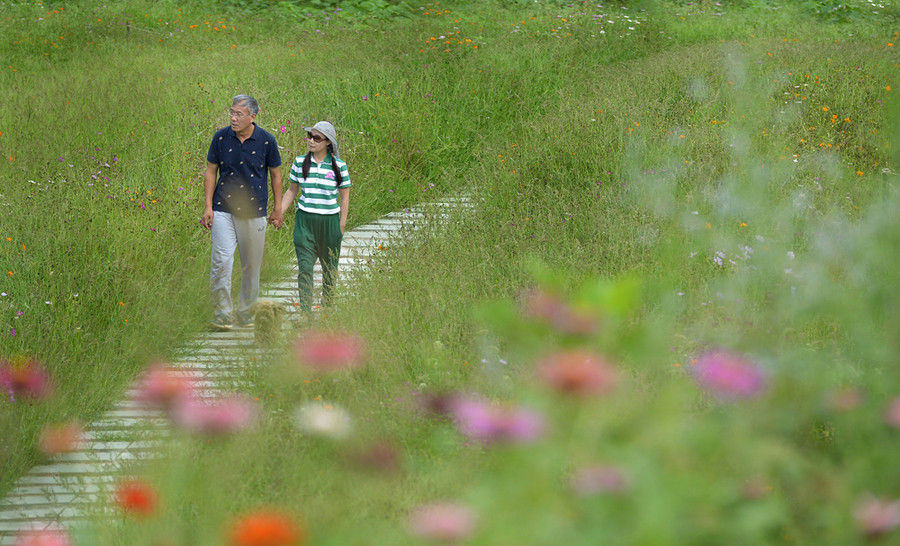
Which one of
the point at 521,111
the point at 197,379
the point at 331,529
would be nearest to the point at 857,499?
the point at 331,529

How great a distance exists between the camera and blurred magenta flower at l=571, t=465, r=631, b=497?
1.81 meters

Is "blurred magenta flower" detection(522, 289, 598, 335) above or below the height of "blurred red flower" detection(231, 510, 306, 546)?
above

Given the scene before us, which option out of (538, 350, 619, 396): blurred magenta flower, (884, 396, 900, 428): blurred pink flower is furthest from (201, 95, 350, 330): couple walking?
(538, 350, 619, 396): blurred magenta flower

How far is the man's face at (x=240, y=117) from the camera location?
21.4 feet

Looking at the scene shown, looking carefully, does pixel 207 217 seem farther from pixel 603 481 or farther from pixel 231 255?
pixel 603 481

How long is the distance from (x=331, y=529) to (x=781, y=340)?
A: 212 cm

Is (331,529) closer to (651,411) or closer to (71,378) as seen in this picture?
(651,411)

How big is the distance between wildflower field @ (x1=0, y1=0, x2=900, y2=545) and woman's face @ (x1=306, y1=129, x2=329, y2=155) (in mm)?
934

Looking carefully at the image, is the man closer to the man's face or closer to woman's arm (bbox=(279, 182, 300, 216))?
the man's face

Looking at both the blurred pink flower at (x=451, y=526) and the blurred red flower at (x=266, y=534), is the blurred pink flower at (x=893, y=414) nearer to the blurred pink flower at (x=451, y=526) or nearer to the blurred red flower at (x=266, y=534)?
the blurred pink flower at (x=451, y=526)

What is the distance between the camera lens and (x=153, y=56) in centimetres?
1380

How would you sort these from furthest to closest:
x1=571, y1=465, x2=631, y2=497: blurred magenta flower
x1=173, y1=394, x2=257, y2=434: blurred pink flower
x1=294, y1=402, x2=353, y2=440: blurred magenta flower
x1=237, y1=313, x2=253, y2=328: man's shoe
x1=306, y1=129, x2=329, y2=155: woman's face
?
x1=237, y1=313, x2=253, y2=328: man's shoe
x1=306, y1=129, x2=329, y2=155: woman's face
x1=294, y1=402, x2=353, y2=440: blurred magenta flower
x1=173, y1=394, x2=257, y2=434: blurred pink flower
x1=571, y1=465, x2=631, y2=497: blurred magenta flower

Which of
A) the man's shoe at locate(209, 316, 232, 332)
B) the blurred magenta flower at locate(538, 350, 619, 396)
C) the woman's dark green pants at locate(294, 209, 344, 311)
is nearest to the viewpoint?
the blurred magenta flower at locate(538, 350, 619, 396)

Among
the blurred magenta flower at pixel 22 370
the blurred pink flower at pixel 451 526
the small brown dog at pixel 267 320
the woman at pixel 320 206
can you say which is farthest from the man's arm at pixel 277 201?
the blurred pink flower at pixel 451 526
